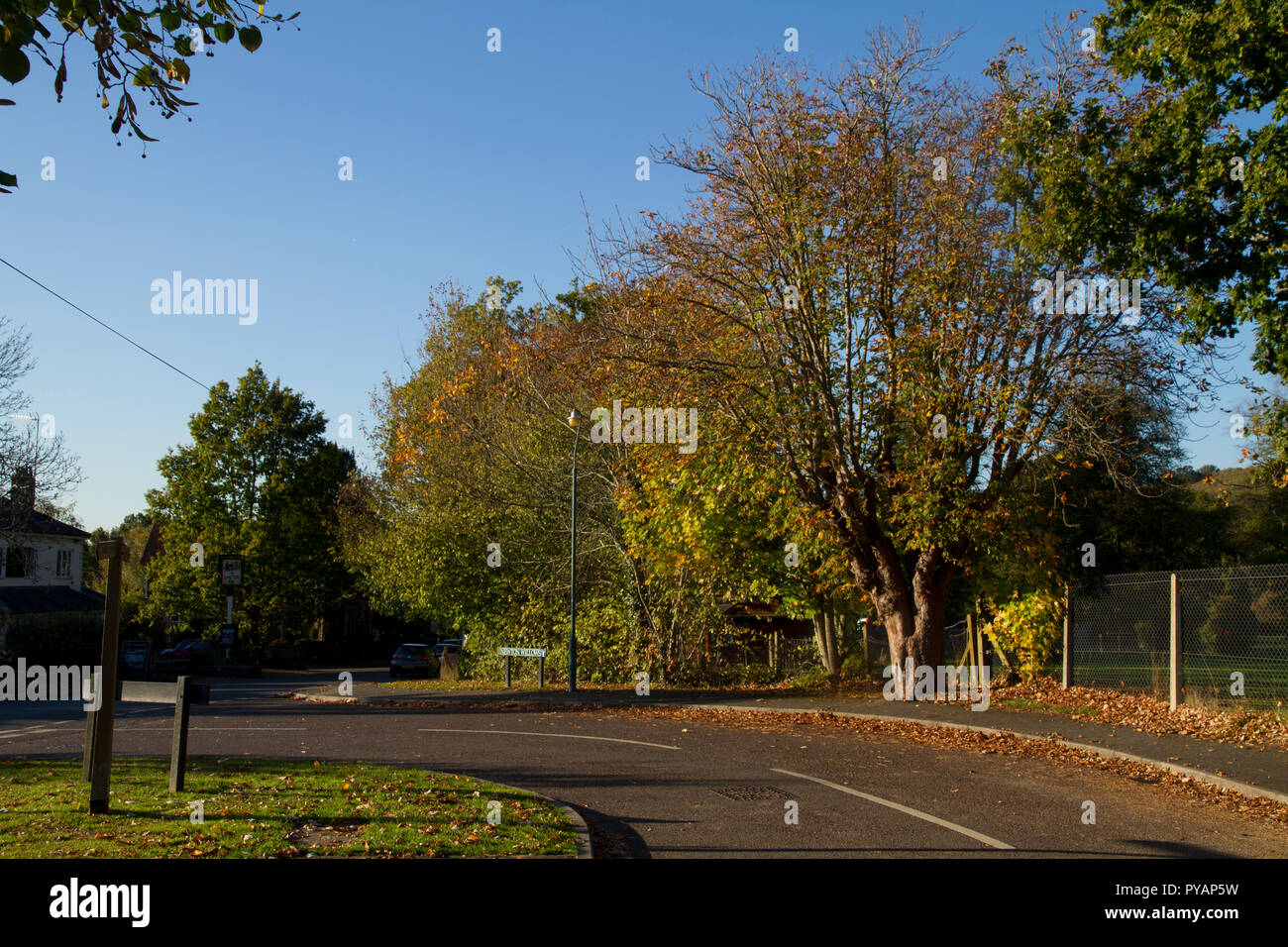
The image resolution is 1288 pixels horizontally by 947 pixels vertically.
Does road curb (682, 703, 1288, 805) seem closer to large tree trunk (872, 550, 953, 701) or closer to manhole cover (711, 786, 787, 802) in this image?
large tree trunk (872, 550, 953, 701)

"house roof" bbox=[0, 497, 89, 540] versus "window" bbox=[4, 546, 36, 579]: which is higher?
"house roof" bbox=[0, 497, 89, 540]

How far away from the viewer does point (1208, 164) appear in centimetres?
1302

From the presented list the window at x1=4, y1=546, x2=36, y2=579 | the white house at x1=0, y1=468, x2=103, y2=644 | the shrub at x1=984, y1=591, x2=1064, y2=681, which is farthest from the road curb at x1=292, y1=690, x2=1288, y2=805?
the window at x1=4, y1=546, x2=36, y2=579

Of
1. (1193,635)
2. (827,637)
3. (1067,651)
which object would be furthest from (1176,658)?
(827,637)

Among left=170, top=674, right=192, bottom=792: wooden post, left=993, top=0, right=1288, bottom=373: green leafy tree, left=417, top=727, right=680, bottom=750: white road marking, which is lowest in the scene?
left=417, top=727, right=680, bottom=750: white road marking

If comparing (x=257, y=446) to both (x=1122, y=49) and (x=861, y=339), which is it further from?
(x=1122, y=49)

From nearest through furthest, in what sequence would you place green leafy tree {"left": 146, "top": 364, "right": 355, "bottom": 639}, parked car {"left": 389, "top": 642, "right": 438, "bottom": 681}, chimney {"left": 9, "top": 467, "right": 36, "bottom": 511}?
chimney {"left": 9, "top": 467, "right": 36, "bottom": 511} < parked car {"left": 389, "top": 642, "right": 438, "bottom": 681} < green leafy tree {"left": 146, "top": 364, "right": 355, "bottom": 639}

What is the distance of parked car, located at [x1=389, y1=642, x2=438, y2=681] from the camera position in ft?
129

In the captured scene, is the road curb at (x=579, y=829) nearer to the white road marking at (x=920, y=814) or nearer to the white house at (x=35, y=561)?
the white road marking at (x=920, y=814)

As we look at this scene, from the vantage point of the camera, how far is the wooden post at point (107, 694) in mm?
7879

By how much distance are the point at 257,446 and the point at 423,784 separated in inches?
1798

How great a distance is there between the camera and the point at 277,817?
7695 mm

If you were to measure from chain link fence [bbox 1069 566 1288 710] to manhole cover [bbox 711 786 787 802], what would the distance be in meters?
7.89

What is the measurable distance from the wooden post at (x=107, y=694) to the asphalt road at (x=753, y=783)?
241 centimetres
